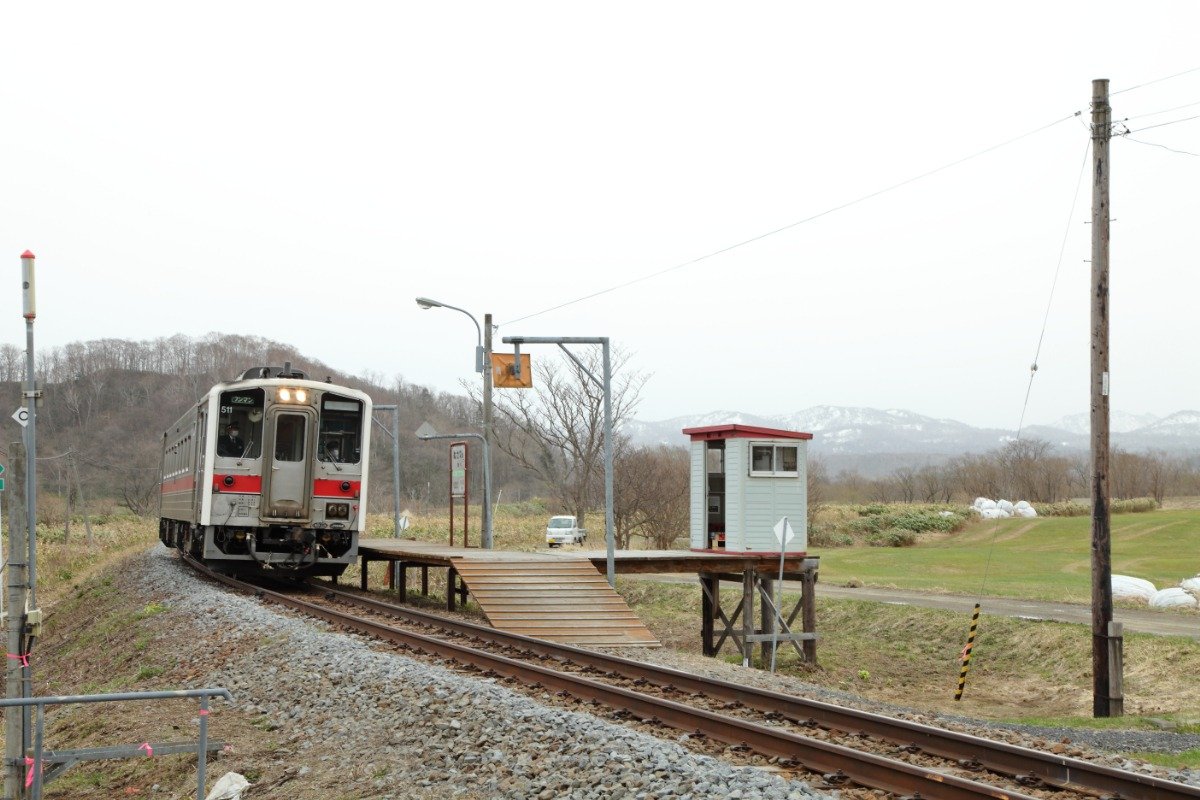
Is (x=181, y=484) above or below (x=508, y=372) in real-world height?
below

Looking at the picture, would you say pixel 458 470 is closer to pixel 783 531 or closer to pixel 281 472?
pixel 281 472

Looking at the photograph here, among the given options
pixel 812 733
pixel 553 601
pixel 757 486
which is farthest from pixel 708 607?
pixel 812 733

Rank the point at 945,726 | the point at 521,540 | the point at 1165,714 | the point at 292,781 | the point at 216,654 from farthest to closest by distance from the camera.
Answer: the point at 521,540 < the point at 1165,714 < the point at 216,654 < the point at 945,726 < the point at 292,781

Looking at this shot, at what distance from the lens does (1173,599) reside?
2252 cm

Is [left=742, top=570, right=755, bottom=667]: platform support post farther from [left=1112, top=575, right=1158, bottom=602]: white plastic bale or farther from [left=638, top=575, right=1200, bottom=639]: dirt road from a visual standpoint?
[left=1112, top=575, right=1158, bottom=602]: white plastic bale

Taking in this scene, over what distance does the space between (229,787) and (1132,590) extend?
20.8 m

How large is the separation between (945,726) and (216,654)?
8.22 metres

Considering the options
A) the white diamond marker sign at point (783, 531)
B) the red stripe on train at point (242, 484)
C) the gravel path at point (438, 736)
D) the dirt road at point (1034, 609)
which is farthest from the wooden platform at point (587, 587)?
the dirt road at point (1034, 609)

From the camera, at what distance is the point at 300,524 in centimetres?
1788

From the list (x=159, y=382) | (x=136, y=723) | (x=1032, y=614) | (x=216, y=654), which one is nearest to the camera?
(x=136, y=723)

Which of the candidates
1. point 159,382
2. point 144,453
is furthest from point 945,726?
point 159,382

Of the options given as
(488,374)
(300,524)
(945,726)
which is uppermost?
(488,374)

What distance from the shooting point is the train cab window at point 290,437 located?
17938mm

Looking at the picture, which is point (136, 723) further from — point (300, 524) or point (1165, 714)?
point (1165, 714)
